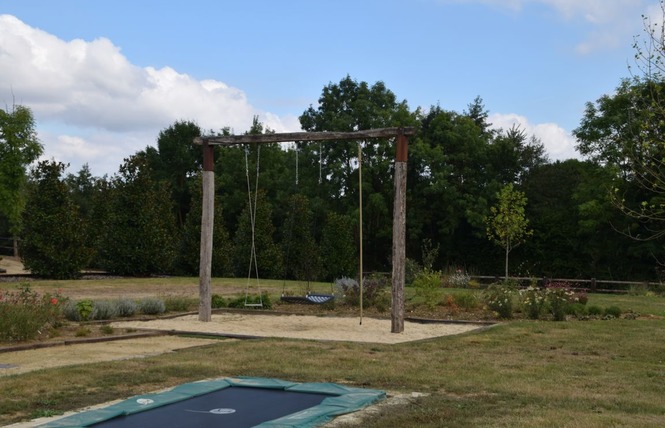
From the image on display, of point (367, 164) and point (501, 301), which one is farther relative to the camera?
point (367, 164)

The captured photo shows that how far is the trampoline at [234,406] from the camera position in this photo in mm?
5742

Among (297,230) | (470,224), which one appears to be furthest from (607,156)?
(297,230)

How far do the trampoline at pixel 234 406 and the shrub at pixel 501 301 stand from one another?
8.06 meters

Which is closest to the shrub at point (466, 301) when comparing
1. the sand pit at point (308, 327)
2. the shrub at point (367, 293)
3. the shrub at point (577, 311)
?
the shrub at point (367, 293)

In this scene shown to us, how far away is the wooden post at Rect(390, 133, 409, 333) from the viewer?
40.9 ft

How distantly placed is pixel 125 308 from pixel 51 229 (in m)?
11.0

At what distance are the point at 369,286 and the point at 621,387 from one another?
9.14 m

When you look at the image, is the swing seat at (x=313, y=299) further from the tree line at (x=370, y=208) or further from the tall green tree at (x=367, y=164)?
the tall green tree at (x=367, y=164)

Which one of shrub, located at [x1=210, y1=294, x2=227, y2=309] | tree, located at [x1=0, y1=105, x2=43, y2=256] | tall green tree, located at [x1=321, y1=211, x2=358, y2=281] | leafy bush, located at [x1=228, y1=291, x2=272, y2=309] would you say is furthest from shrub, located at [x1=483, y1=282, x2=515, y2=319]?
tree, located at [x1=0, y1=105, x2=43, y2=256]

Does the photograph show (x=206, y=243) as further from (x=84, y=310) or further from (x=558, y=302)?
(x=558, y=302)

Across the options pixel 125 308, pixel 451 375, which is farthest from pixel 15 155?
pixel 451 375

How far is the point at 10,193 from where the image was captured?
37438 mm

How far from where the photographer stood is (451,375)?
323 inches

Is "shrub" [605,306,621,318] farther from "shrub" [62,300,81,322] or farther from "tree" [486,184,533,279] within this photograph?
"tree" [486,184,533,279]
